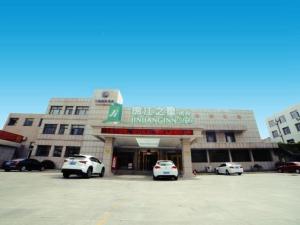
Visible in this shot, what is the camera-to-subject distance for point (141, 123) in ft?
75.8

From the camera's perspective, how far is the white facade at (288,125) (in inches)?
1485

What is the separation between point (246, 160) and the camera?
88.1ft

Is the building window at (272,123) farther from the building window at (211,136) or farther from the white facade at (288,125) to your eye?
the building window at (211,136)

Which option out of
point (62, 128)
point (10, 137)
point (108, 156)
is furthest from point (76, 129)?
point (108, 156)

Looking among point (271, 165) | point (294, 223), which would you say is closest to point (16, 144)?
point (294, 223)

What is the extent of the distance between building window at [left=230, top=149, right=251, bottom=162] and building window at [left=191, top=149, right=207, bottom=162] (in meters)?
4.79

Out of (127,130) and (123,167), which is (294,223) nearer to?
(127,130)

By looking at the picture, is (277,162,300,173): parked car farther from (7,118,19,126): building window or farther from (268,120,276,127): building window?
(7,118,19,126): building window

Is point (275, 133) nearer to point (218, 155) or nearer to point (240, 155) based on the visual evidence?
point (240, 155)

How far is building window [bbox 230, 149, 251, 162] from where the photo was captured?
26859 mm

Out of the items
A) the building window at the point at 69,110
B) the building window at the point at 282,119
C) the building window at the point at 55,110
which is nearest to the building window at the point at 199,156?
the building window at the point at 69,110

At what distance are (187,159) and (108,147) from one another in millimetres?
8014

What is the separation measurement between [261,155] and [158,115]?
19.2 m

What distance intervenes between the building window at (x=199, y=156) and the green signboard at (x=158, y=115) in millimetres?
5451
